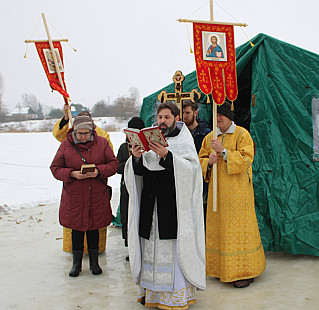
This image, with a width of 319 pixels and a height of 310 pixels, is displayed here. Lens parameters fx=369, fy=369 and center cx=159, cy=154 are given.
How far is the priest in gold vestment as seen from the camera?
3697mm

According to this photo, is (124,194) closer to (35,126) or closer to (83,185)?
(83,185)

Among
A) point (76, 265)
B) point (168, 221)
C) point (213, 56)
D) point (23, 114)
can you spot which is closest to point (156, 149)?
point (168, 221)

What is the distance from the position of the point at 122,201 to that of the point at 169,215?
174cm

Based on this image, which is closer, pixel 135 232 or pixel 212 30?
pixel 135 232

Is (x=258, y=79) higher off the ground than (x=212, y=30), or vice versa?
(x=212, y=30)

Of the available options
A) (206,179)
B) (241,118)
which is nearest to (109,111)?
(241,118)

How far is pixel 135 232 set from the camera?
3268 mm

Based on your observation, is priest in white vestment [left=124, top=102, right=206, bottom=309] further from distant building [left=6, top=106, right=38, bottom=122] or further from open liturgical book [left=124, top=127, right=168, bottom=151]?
distant building [left=6, top=106, right=38, bottom=122]

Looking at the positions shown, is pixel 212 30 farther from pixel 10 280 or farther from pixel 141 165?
pixel 10 280

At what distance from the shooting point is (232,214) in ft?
12.3

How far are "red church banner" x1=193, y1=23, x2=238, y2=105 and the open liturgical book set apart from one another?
1.03m

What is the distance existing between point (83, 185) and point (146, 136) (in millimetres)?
1462

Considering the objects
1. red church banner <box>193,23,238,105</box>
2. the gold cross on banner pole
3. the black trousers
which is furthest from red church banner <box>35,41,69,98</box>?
red church banner <box>193,23,238,105</box>

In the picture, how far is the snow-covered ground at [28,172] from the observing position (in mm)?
9336
